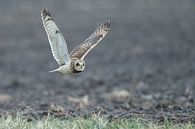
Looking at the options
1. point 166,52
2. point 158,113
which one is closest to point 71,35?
point 166,52

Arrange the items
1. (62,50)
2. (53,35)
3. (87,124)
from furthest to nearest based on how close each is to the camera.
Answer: (62,50)
(53,35)
(87,124)

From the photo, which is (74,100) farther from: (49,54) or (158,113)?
(49,54)

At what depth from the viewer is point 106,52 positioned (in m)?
24.3

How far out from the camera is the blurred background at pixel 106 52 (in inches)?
642

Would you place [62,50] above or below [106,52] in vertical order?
below

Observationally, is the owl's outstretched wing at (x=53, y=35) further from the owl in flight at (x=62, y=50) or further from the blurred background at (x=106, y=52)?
the blurred background at (x=106, y=52)

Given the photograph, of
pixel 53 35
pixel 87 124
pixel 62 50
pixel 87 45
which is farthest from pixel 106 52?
pixel 87 124

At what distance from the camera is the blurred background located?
53.5 ft

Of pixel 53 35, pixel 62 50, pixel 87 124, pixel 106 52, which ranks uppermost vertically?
pixel 106 52

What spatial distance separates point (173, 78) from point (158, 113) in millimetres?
8385

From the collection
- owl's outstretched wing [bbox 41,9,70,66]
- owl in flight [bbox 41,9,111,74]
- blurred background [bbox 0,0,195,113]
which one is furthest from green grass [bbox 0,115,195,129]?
blurred background [bbox 0,0,195,113]

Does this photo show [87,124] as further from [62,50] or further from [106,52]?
[106,52]

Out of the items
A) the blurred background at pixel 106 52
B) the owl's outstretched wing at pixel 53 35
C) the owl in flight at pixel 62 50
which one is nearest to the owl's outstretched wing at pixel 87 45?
the owl in flight at pixel 62 50

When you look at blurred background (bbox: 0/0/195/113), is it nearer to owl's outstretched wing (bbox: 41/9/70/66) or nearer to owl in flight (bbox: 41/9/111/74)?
owl in flight (bbox: 41/9/111/74)
